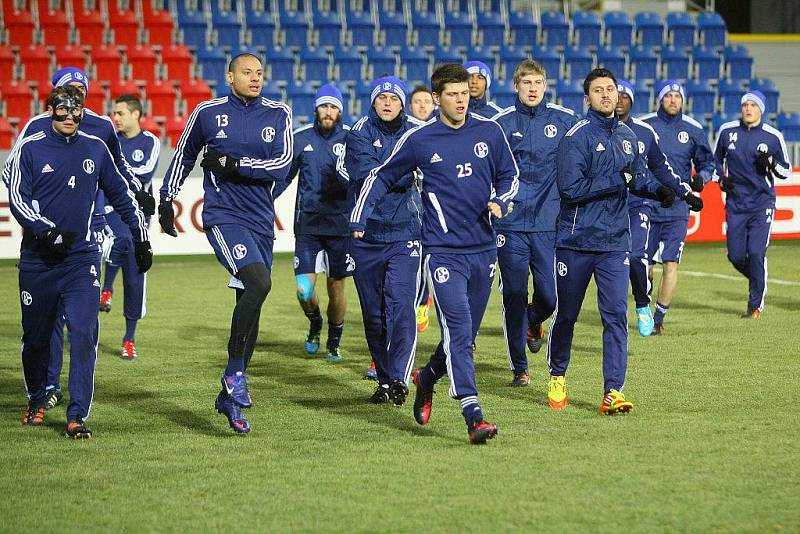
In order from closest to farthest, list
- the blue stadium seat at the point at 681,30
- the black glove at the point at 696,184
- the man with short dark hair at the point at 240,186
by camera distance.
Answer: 1. the man with short dark hair at the point at 240,186
2. the black glove at the point at 696,184
3. the blue stadium seat at the point at 681,30

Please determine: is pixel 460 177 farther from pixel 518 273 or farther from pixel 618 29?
pixel 618 29

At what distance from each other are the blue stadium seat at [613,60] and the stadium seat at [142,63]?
9.13 meters

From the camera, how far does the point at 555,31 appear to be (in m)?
27.1

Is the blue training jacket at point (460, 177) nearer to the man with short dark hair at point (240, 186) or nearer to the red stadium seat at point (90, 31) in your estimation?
the man with short dark hair at point (240, 186)

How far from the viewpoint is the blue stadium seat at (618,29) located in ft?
89.5

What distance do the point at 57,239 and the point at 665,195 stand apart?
3.90 meters

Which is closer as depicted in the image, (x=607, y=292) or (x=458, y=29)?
(x=607, y=292)

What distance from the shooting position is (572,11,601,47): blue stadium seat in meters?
27.2

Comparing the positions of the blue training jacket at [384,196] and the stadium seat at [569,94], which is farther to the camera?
the stadium seat at [569,94]

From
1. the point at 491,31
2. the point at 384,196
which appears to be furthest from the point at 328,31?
the point at 384,196

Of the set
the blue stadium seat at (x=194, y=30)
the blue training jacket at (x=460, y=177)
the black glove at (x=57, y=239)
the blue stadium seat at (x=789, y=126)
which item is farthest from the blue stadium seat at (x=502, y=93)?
the black glove at (x=57, y=239)

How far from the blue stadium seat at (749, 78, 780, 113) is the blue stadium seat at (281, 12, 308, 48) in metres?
9.45

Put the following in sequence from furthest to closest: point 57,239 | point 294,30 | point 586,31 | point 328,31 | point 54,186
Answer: point 586,31
point 328,31
point 294,30
point 54,186
point 57,239

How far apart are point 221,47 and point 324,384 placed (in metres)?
16.6
